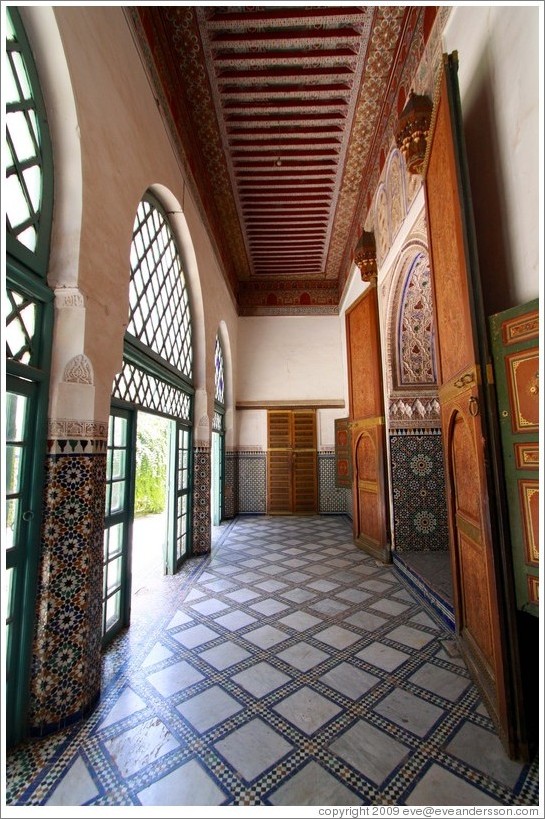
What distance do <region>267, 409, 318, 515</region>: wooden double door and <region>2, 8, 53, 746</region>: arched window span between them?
5257 millimetres

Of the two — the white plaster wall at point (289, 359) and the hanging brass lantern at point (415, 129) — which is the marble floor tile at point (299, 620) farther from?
the white plaster wall at point (289, 359)

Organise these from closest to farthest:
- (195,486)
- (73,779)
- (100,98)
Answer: (73,779)
(100,98)
(195,486)

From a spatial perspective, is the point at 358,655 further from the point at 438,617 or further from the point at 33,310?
the point at 33,310

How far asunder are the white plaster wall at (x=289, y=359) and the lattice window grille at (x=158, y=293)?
3.06m

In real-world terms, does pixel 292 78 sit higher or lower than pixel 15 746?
higher

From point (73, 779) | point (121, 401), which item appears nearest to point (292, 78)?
point (121, 401)

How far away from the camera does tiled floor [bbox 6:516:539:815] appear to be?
1318 millimetres

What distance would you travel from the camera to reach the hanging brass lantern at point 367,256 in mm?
4207

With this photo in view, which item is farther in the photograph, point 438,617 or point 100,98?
point 438,617

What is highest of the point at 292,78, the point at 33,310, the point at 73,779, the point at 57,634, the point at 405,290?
the point at 292,78

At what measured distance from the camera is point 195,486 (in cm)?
402

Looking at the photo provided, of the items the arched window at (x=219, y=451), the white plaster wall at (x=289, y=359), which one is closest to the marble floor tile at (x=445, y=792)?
the arched window at (x=219, y=451)

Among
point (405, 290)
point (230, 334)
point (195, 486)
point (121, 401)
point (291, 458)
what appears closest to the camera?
point (121, 401)

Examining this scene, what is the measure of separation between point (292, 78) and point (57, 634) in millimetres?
4239
